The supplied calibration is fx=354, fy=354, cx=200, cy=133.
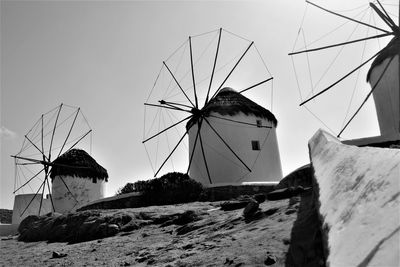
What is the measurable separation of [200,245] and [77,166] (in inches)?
864

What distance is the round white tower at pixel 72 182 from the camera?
25.4 m

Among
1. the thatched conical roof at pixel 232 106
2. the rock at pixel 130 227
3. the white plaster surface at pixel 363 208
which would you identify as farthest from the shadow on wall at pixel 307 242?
the thatched conical roof at pixel 232 106

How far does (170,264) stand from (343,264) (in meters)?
2.94

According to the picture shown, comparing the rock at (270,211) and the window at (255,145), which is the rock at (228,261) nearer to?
the rock at (270,211)

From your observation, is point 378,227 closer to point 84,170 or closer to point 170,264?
point 170,264

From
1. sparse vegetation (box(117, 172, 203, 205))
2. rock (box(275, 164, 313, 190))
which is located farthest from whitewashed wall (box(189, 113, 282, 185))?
rock (box(275, 164, 313, 190))

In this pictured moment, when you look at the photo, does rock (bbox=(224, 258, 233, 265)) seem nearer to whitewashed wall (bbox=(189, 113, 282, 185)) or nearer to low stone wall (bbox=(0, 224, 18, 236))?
whitewashed wall (bbox=(189, 113, 282, 185))

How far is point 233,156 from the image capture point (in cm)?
1956

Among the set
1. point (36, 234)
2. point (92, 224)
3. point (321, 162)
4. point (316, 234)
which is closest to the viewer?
point (316, 234)

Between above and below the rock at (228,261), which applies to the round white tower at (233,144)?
above

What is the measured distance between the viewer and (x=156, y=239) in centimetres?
683

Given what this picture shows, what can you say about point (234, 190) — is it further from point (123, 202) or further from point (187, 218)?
point (187, 218)

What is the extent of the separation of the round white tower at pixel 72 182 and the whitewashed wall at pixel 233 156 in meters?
9.36

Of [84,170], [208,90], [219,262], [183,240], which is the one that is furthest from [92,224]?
[84,170]
